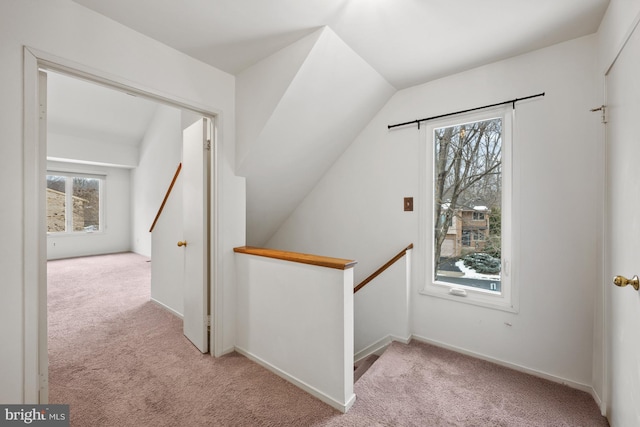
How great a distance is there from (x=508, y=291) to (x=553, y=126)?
1241 millimetres

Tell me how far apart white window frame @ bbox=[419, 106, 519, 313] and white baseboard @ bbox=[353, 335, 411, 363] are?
0.47m

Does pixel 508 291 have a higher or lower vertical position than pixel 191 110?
lower

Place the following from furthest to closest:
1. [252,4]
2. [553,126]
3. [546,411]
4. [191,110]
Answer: [191,110] < [553,126] < [546,411] < [252,4]

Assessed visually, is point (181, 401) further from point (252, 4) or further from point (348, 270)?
point (252, 4)

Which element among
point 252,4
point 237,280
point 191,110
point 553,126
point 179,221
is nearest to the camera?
point 252,4

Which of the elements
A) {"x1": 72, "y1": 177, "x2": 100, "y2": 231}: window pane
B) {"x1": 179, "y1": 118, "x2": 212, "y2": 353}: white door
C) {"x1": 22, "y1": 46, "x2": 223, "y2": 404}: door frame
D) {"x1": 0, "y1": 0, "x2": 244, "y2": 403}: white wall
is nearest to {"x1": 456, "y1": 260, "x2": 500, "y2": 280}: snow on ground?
{"x1": 179, "y1": 118, "x2": 212, "y2": 353}: white door

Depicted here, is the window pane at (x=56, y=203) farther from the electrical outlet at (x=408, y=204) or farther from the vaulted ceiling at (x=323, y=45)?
the electrical outlet at (x=408, y=204)

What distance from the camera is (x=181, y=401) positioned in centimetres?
169

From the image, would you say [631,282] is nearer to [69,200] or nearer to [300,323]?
[300,323]

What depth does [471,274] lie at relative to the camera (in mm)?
2314

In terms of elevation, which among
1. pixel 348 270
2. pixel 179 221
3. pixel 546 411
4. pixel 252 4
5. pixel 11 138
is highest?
pixel 252 4

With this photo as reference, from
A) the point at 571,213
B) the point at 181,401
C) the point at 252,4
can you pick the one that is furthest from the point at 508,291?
the point at 252,4

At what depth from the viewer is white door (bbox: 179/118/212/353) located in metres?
2.23

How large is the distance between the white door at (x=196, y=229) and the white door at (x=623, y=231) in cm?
256
